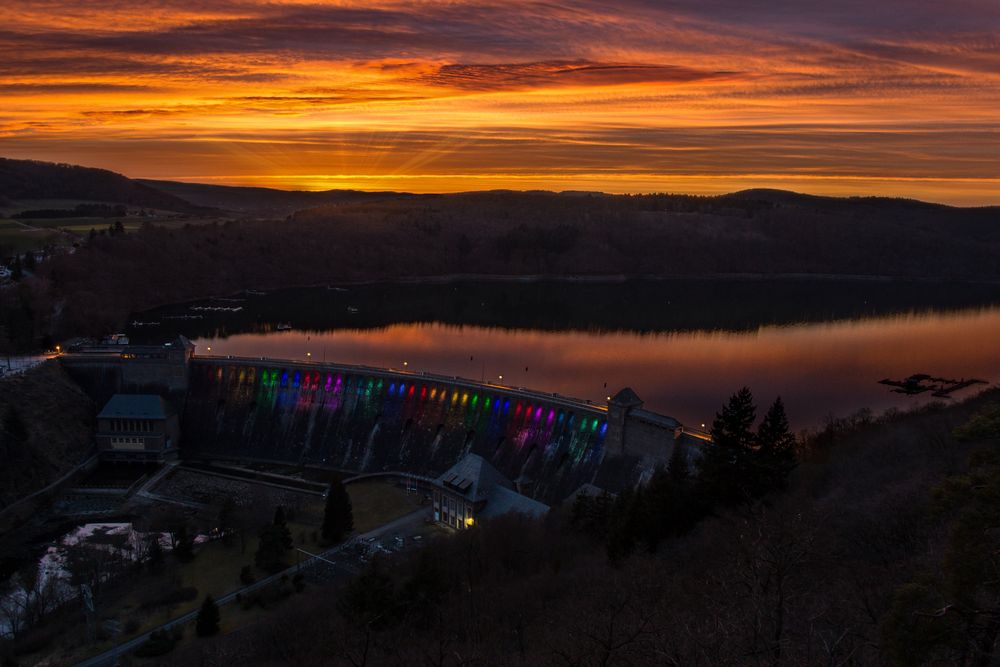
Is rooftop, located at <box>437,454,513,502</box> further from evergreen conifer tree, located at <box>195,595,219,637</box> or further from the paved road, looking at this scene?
evergreen conifer tree, located at <box>195,595,219,637</box>

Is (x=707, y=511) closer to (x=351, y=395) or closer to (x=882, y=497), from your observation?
(x=882, y=497)

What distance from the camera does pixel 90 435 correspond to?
4825 cm

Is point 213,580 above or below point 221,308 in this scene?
below

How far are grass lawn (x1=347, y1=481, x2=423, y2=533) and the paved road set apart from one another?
0.59m

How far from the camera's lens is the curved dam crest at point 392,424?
40031 mm

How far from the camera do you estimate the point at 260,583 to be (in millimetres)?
32625

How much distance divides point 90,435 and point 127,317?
52083 millimetres

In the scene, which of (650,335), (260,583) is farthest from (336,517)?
(650,335)

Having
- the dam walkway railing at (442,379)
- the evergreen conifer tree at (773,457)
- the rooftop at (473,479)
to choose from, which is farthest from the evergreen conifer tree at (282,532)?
the evergreen conifer tree at (773,457)

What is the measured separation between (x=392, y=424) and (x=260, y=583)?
15271 millimetres

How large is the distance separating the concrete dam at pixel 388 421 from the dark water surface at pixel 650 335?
14.0 metres

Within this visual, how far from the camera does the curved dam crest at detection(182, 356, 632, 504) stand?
4003 cm

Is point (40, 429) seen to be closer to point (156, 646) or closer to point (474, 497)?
point (156, 646)

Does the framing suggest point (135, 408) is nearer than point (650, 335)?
Yes
